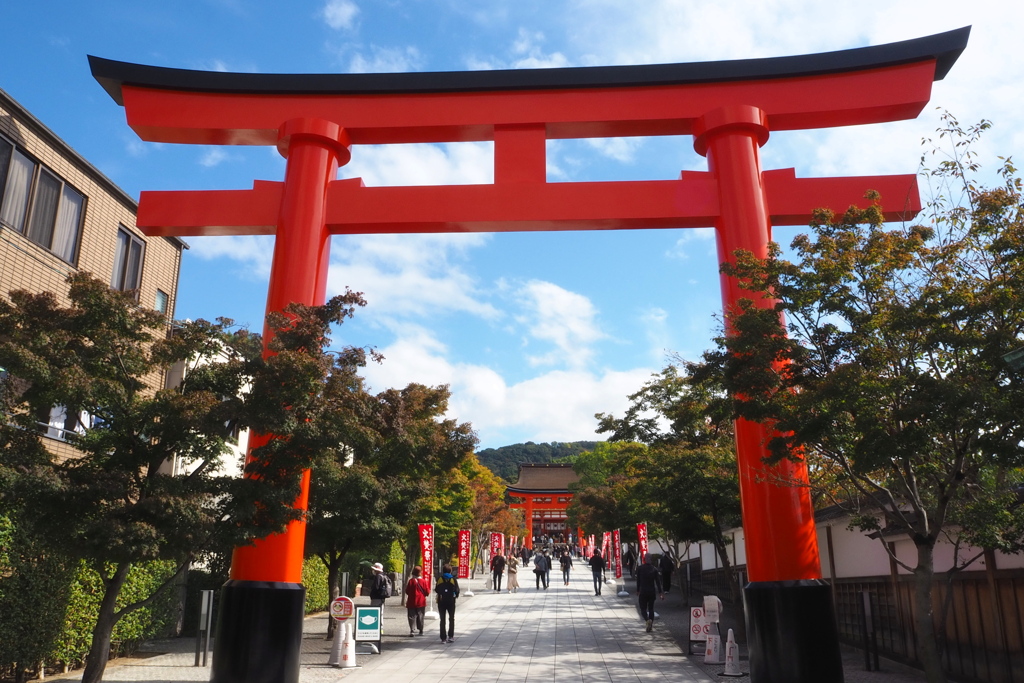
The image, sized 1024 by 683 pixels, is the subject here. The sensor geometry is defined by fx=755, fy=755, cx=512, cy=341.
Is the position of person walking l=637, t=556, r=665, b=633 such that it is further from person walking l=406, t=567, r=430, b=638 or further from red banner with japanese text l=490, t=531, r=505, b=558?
red banner with japanese text l=490, t=531, r=505, b=558

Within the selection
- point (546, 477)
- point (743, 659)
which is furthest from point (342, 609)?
point (546, 477)

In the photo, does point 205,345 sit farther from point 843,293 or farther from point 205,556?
point 843,293

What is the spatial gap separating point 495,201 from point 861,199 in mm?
5093

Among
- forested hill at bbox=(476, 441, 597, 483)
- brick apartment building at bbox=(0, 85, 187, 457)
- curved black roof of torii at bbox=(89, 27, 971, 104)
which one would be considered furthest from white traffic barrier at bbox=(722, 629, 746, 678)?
forested hill at bbox=(476, 441, 597, 483)

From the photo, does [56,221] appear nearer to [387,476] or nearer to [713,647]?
[387,476]

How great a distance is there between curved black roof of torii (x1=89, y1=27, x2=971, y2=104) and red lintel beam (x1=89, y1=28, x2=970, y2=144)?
0.01 meters

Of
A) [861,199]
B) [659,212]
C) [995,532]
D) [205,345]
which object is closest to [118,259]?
[205,345]

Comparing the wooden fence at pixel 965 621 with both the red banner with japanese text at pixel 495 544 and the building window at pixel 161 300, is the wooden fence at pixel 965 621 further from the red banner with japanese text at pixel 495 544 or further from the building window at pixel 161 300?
the red banner with japanese text at pixel 495 544

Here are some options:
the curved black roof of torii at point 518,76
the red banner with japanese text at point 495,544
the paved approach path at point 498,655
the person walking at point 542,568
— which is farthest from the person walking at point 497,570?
the curved black roof of torii at point 518,76

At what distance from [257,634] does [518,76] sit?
831cm

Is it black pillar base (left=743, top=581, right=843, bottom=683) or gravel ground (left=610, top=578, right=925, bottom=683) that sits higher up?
black pillar base (left=743, top=581, right=843, bottom=683)

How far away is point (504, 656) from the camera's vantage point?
13.2m

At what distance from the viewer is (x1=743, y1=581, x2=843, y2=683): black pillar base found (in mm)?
8461

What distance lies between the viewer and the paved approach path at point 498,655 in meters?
11.1
